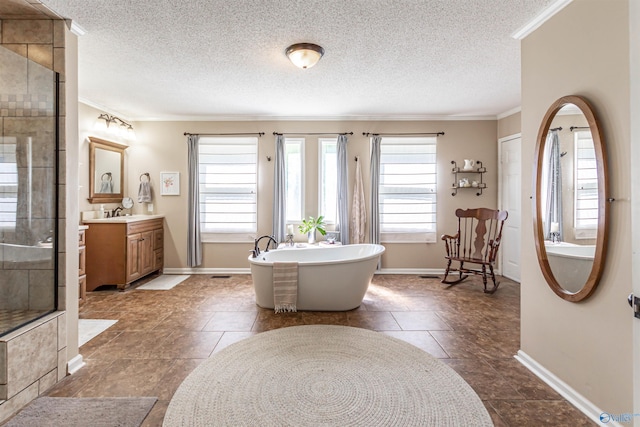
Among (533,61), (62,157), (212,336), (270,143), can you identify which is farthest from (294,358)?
(270,143)

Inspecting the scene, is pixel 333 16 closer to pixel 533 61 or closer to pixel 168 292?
pixel 533 61

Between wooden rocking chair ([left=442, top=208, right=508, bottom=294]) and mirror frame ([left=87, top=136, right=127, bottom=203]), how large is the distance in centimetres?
512

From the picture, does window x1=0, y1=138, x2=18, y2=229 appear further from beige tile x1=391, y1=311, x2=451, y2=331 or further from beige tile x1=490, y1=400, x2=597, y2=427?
beige tile x1=490, y1=400, x2=597, y2=427

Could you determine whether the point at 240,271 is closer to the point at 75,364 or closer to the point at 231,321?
the point at 231,321

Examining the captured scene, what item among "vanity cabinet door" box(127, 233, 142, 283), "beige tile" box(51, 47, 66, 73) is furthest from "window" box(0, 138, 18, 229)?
"vanity cabinet door" box(127, 233, 142, 283)

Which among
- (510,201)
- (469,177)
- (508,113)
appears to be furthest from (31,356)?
(508,113)

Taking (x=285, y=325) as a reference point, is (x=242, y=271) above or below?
above

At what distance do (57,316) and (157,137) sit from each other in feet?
12.0

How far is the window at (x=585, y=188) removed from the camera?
1731 millimetres

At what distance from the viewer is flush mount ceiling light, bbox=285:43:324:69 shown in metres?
2.59

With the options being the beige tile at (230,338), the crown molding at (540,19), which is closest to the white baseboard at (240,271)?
the beige tile at (230,338)

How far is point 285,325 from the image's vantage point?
2992mm

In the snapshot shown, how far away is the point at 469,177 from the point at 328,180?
2349 mm

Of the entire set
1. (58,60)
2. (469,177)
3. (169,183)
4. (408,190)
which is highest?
(58,60)
